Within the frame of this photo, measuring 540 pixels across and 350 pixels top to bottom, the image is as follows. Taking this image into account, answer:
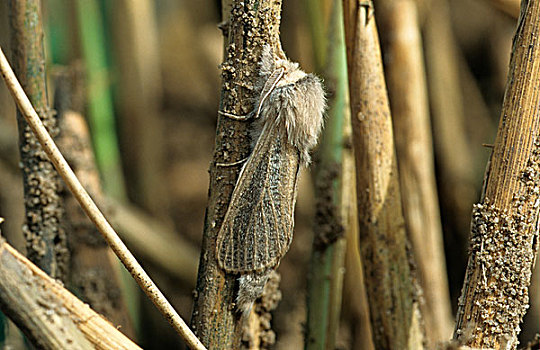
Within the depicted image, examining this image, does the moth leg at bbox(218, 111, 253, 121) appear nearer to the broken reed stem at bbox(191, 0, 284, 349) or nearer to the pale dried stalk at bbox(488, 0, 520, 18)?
the broken reed stem at bbox(191, 0, 284, 349)

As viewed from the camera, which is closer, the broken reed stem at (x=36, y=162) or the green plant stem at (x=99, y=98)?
the broken reed stem at (x=36, y=162)

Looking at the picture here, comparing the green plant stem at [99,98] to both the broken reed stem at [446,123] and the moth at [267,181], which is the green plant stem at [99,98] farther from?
the broken reed stem at [446,123]

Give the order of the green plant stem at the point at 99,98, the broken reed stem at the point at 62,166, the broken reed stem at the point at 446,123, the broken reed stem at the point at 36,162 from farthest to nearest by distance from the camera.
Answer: the broken reed stem at the point at 446,123, the green plant stem at the point at 99,98, the broken reed stem at the point at 36,162, the broken reed stem at the point at 62,166

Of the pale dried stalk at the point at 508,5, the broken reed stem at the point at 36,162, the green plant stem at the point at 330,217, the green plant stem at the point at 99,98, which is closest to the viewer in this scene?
the broken reed stem at the point at 36,162

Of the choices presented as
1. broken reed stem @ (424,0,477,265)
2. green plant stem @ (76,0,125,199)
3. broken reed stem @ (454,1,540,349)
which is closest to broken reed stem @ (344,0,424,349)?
broken reed stem @ (454,1,540,349)

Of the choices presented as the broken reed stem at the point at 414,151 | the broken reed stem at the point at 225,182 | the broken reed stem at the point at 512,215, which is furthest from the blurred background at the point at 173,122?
the broken reed stem at the point at 512,215

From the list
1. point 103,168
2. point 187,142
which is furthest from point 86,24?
point 187,142
